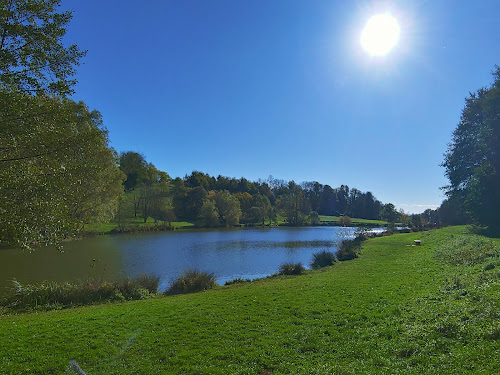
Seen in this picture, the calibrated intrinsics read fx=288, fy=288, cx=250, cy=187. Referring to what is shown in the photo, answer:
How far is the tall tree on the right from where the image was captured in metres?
26.9

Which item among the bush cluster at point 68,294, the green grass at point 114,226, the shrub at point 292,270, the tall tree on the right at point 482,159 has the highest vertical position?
the tall tree on the right at point 482,159

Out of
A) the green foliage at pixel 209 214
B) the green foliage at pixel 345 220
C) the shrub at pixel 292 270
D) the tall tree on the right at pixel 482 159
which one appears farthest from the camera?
the green foliage at pixel 345 220

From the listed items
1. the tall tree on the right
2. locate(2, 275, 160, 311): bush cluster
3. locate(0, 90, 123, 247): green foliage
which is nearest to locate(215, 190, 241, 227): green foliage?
the tall tree on the right

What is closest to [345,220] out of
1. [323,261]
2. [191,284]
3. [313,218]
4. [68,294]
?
[313,218]

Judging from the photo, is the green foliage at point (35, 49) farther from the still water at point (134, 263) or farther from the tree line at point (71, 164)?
the still water at point (134, 263)

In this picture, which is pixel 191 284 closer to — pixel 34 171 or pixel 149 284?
pixel 149 284

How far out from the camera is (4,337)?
736 centimetres

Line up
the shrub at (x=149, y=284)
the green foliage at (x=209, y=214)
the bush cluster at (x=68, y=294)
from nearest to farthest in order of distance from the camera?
the bush cluster at (x=68, y=294) → the shrub at (x=149, y=284) → the green foliage at (x=209, y=214)

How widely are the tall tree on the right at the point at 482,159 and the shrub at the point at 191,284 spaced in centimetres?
2745

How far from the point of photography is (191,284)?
602 inches

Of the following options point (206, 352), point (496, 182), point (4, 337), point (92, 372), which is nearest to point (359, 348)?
point (206, 352)

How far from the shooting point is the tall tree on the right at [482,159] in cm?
2694

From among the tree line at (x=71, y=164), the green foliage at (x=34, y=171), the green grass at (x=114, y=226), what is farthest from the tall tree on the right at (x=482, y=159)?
the green grass at (x=114, y=226)

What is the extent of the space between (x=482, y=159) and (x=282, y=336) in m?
36.5
